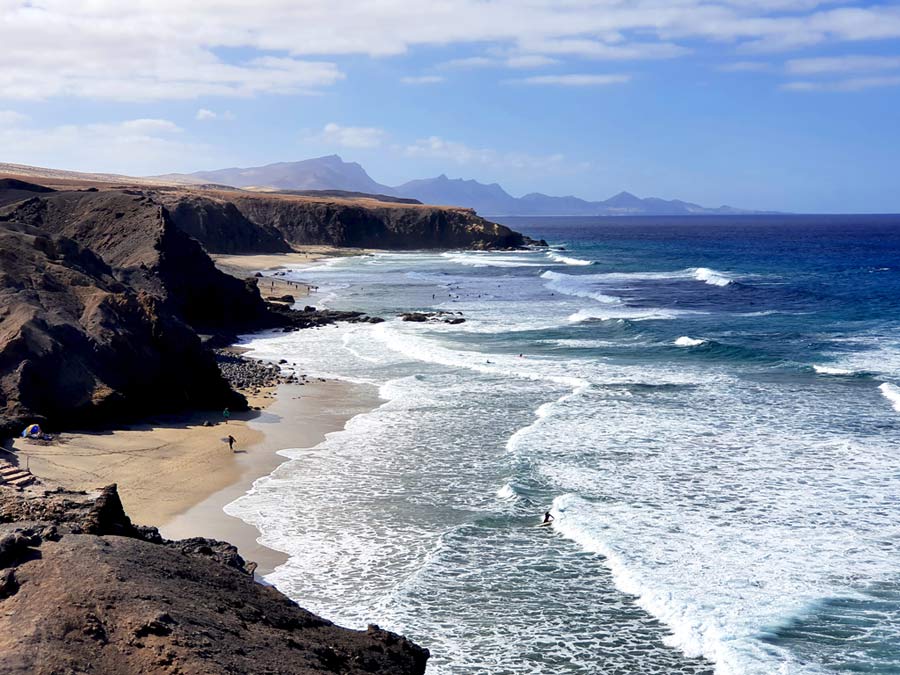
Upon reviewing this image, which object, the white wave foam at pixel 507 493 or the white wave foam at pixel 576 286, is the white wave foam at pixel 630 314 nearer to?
the white wave foam at pixel 576 286

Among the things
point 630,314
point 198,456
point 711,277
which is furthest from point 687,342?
point 711,277

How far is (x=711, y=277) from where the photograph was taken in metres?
72.8

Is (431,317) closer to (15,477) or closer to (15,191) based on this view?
(15,191)

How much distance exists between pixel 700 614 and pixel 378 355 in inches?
967

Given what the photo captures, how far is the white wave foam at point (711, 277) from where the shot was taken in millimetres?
68062

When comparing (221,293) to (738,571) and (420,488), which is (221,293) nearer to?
(420,488)

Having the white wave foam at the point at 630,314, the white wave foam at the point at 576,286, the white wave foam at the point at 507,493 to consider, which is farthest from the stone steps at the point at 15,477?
the white wave foam at the point at 576,286

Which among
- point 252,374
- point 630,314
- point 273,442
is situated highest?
point 630,314

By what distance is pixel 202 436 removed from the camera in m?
24.1

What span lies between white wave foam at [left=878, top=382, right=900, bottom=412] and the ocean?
0.11m

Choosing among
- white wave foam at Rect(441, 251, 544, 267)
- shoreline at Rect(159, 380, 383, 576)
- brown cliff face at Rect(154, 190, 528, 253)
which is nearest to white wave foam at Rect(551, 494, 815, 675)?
shoreline at Rect(159, 380, 383, 576)

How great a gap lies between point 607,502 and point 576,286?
4937 centimetres

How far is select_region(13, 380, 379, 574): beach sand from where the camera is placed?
17.9m

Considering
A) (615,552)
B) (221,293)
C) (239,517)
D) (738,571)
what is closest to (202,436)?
(239,517)
